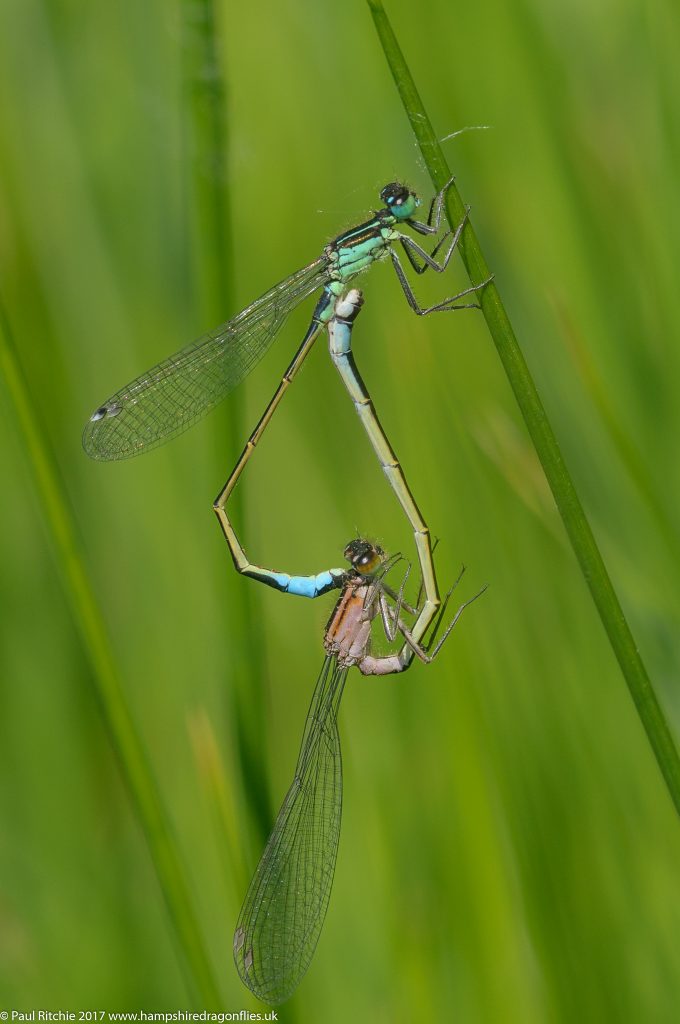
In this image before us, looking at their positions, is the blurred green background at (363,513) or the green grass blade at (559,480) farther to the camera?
the blurred green background at (363,513)

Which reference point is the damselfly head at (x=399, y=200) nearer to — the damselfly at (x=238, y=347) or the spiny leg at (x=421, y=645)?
the damselfly at (x=238, y=347)

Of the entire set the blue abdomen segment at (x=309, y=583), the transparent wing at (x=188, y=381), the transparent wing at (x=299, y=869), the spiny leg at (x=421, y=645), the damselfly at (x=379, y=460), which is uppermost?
the transparent wing at (x=188, y=381)

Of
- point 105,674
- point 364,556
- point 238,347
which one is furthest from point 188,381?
point 105,674

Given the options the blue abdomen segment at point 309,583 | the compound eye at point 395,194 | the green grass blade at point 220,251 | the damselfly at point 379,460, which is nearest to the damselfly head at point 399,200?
the compound eye at point 395,194

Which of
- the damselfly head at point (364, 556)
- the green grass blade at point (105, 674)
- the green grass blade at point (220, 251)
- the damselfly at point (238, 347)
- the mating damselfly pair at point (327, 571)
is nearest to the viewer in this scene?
the green grass blade at point (105, 674)

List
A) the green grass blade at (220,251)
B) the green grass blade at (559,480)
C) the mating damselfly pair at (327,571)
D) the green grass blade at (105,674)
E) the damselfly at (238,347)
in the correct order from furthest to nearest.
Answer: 1. the damselfly at (238,347)
2. the mating damselfly pair at (327,571)
3. the green grass blade at (220,251)
4. the green grass blade at (105,674)
5. the green grass blade at (559,480)

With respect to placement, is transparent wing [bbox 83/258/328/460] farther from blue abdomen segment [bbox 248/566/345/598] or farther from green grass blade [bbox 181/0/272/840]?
blue abdomen segment [bbox 248/566/345/598]

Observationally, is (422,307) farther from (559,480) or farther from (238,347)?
(559,480)
